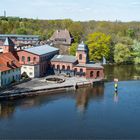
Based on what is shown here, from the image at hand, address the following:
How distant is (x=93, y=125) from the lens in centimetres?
3828

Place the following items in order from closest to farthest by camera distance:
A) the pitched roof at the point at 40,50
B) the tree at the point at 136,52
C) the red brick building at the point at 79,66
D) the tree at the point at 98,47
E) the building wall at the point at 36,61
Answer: the red brick building at the point at 79,66 < the building wall at the point at 36,61 < the pitched roof at the point at 40,50 < the tree at the point at 98,47 < the tree at the point at 136,52

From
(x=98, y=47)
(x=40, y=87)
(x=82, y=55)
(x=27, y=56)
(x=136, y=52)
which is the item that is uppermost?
(x=98, y=47)

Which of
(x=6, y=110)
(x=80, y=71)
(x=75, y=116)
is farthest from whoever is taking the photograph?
(x=80, y=71)

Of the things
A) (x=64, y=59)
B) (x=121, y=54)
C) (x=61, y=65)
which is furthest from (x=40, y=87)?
(x=121, y=54)

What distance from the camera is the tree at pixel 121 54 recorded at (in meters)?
87.8

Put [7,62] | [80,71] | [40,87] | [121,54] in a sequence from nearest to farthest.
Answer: [40,87] → [7,62] → [80,71] → [121,54]

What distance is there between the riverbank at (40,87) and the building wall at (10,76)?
1.86 meters

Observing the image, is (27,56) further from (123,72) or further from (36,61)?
(123,72)

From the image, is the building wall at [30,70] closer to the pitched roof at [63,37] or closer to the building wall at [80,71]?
the building wall at [80,71]

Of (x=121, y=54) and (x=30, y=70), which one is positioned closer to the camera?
(x=30, y=70)

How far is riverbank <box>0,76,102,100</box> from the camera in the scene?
50625mm

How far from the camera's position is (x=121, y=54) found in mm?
87625

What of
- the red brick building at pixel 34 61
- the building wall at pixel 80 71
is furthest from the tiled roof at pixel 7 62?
the building wall at pixel 80 71

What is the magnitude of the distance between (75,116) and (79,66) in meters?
24.4
